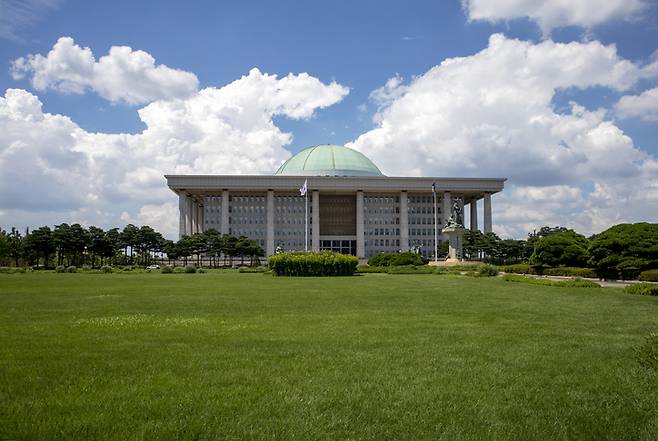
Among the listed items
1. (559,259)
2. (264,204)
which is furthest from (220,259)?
(559,259)

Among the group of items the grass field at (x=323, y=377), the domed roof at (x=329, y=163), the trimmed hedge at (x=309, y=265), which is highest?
the domed roof at (x=329, y=163)

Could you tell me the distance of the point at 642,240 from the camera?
4084 cm

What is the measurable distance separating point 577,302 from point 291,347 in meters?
16.2

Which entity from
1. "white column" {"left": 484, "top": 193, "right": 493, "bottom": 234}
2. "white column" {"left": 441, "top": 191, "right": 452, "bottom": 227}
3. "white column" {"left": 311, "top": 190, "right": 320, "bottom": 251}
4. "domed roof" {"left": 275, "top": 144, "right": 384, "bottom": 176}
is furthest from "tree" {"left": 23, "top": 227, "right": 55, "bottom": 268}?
"white column" {"left": 484, "top": 193, "right": 493, "bottom": 234}

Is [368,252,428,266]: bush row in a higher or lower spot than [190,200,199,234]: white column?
lower

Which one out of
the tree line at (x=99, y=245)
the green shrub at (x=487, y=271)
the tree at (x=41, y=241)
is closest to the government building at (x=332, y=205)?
the tree line at (x=99, y=245)

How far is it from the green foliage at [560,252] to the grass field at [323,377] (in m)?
37.8

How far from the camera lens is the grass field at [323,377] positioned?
6.96m

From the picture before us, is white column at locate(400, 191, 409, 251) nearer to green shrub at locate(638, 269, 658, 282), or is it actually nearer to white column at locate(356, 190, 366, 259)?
white column at locate(356, 190, 366, 259)

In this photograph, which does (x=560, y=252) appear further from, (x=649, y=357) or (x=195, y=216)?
(x=195, y=216)

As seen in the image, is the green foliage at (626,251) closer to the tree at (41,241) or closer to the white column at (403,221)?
the tree at (41,241)

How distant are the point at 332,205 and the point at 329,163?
10.9m

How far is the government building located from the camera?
414ft

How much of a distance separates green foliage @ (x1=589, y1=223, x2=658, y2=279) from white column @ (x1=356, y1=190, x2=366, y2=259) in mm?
86576
